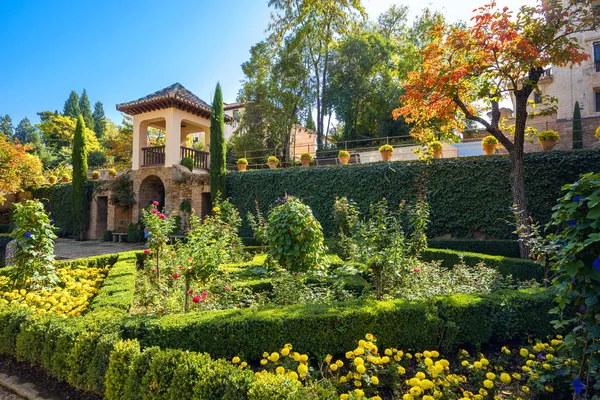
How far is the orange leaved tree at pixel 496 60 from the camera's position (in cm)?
718

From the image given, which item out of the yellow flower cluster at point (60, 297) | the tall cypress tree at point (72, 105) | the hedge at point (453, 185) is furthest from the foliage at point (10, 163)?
the tall cypress tree at point (72, 105)

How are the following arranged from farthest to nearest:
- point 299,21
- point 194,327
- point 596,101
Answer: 1. point 299,21
2. point 596,101
3. point 194,327

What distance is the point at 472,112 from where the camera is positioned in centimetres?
880

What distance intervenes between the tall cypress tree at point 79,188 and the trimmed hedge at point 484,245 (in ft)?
56.1

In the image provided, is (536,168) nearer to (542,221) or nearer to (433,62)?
(542,221)

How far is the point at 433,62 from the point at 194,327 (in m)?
8.08

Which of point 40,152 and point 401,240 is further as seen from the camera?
point 40,152

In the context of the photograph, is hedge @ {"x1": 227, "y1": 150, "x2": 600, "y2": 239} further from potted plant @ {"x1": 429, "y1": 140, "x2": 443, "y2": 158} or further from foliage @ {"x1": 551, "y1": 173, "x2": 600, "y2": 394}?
foliage @ {"x1": 551, "y1": 173, "x2": 600, "y2": 394}

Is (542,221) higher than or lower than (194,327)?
higher

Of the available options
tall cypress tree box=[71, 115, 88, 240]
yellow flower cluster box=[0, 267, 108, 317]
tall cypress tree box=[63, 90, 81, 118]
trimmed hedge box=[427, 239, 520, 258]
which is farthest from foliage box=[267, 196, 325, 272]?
tall cypress tree box=[63, 90, 81, 118]

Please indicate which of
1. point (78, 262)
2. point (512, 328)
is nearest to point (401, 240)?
point (512, 328)

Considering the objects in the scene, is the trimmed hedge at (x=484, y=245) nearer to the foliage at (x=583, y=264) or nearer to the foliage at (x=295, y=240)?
the foliage at (x=295, y=240)

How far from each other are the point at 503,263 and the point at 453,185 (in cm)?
440

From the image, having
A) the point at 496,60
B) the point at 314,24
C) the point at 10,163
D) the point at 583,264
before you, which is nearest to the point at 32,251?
the point at 583,264
